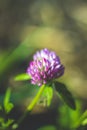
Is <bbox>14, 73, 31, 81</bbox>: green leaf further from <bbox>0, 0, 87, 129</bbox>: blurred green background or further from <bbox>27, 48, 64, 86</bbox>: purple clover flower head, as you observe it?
<bbox>0, 0, 87, 129</bbox>: blurred green background

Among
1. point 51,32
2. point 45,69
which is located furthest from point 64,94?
point 51,32

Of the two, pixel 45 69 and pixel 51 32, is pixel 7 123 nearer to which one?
pixel 45 69

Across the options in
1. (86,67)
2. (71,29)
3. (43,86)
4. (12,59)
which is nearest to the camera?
(43,86)

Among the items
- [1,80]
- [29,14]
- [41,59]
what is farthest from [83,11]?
[41,59]

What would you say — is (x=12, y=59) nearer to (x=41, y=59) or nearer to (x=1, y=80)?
(x=1, y=80)

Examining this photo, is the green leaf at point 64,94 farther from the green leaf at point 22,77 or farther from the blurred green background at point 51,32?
the blurred green background at point 51,32

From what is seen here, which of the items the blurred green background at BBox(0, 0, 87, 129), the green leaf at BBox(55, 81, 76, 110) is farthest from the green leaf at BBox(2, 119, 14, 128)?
the blurred green background at BBox(0, 0, 87, 129)
